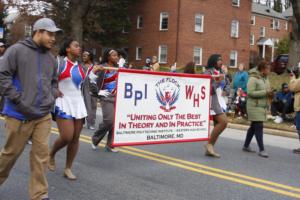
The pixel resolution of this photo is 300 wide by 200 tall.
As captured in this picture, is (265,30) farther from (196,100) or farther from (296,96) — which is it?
(196,100)

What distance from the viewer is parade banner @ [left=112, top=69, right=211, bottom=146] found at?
7.17m

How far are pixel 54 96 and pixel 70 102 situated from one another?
3.38ft

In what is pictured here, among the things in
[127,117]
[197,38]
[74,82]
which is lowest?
[127,117]

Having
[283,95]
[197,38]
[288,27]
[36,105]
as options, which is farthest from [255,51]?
[36,105]

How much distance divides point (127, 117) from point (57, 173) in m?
1.34

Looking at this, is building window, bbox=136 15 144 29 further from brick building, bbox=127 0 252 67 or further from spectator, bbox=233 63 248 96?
spectator, bbox=233 63 248 96

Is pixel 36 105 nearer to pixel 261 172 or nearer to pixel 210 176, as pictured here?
pixel 210 176

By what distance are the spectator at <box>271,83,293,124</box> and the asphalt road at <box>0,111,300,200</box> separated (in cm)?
526

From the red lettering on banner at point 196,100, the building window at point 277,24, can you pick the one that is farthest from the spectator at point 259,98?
the building window at point 277,24

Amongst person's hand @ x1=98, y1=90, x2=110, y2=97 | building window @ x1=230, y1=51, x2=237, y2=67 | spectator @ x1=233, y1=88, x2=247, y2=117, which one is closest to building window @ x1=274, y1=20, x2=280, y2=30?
building window @ x1=230, y1=51, x2=237, y2=67

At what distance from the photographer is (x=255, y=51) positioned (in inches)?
2266

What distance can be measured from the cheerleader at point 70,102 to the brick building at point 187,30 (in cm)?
3297

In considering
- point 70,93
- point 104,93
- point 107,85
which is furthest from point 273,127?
point 70,93

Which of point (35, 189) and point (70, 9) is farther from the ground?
point (70, 9)
